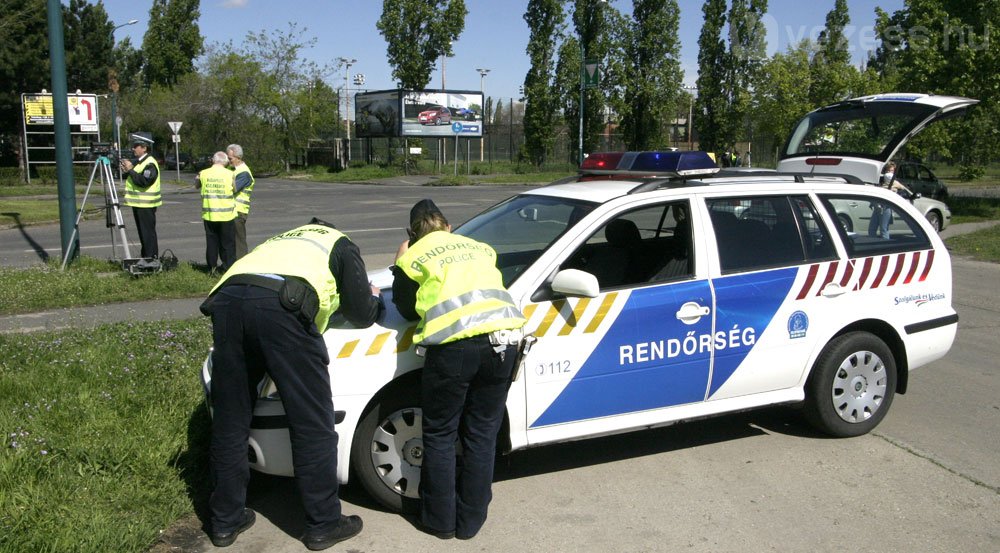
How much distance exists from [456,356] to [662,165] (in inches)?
88.6

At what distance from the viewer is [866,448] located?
5.39 meters

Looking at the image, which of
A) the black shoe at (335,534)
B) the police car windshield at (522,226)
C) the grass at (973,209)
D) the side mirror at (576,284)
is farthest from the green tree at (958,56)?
the black shoe at (335,534)

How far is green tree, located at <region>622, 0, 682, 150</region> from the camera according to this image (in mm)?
46562

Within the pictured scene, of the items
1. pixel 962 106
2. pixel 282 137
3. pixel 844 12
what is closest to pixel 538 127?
pixel 282 137

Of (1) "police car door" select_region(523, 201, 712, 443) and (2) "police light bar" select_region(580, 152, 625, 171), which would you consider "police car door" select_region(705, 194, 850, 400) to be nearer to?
(1) "police car door" select_region(523, 201, 712, 443)

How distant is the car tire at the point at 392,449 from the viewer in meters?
4.30

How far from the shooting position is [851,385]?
545 centimetres

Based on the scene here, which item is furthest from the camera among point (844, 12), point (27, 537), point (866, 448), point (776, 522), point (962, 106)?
point (844, 12)

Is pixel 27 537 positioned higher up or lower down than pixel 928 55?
lower down

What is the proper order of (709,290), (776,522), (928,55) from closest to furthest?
(776,522)
(709,290)
(928,55)

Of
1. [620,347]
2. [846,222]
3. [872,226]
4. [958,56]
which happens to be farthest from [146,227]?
[958,56]

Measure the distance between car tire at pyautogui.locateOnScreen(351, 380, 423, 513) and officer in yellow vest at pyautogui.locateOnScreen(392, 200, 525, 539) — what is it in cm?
16

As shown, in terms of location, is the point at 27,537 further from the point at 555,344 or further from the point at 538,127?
the point at 538,127

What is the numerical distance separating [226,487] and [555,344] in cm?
181
